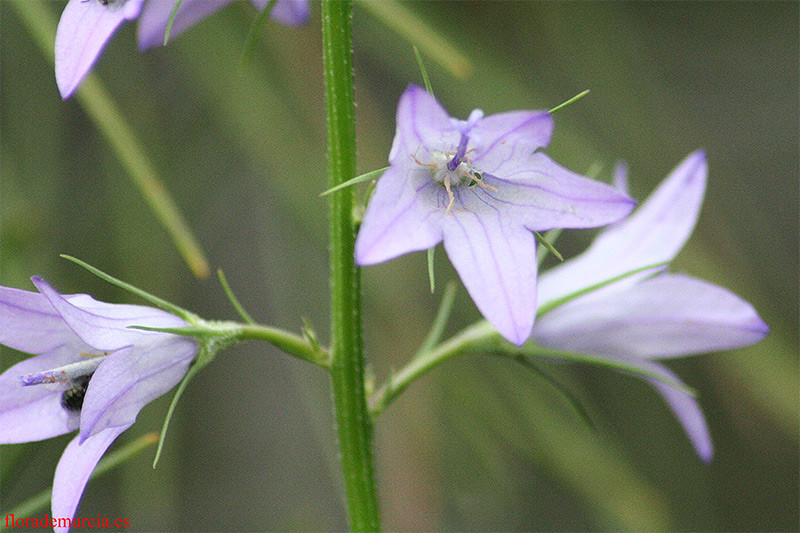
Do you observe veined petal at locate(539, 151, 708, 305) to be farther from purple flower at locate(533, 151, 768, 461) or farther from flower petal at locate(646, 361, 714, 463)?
flower petal at locate(646, 361, 714, 463)

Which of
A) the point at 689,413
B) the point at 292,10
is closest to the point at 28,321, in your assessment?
the point at 292,10

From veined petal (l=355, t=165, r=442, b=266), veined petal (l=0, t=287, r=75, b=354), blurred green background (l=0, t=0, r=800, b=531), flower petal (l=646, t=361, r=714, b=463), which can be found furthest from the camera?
blurred green background (l=0, t=0, r=800, b=531)

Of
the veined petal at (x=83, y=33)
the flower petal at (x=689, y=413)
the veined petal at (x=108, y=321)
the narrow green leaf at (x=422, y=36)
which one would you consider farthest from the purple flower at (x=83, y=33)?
the flower petal at (x=689, y=413)

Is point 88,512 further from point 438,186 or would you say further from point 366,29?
point 438,186

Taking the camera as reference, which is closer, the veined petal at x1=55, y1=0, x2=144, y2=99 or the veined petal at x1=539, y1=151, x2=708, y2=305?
the veined petal at x1=55, y1=0, x2=144, y2=99

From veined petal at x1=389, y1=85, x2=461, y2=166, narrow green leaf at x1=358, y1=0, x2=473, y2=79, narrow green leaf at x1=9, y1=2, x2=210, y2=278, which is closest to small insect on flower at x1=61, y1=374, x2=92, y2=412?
narrow green leaf at x1=9, y1=2, x2=210, y2=278

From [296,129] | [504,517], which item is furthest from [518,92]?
[504,517]
